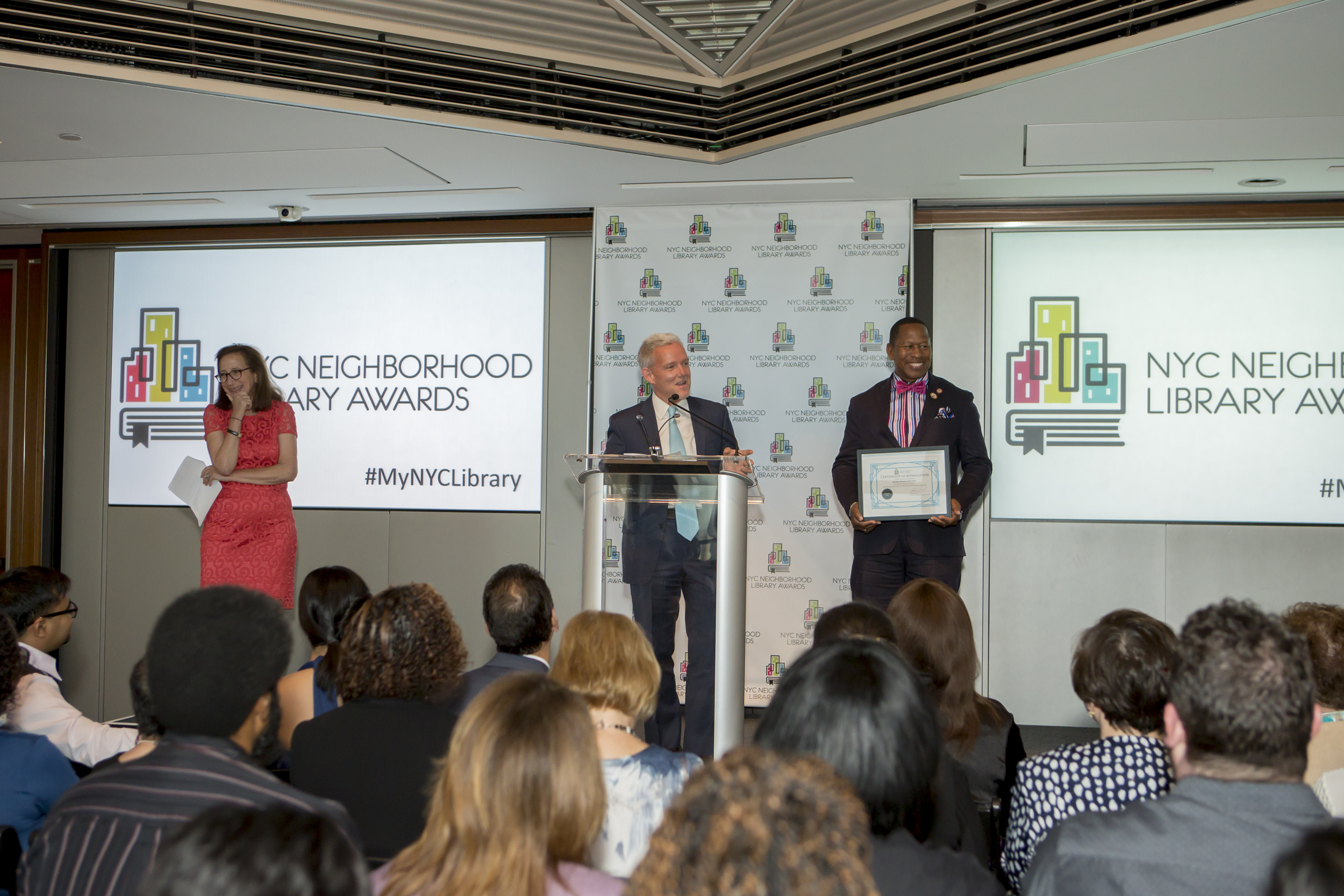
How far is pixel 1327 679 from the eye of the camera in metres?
2.34

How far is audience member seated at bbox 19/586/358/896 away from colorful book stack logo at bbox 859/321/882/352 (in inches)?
172

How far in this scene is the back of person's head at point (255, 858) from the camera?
0.84 metres

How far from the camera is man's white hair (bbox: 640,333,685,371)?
4.76m

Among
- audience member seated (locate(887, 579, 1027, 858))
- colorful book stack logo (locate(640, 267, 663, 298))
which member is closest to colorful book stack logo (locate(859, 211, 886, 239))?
colorful book stack logo (locate(640, 267, 663, 298))

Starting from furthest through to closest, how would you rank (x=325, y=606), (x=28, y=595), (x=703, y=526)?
(x=703, y=526) < (x=28, y=595) < (x=325, y=606)

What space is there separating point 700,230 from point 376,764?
416 cm

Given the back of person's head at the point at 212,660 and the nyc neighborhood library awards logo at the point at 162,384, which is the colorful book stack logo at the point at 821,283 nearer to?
the nyc neighborhood library awards logo at the point at 162,384

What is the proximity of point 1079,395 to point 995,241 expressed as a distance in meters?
0.94

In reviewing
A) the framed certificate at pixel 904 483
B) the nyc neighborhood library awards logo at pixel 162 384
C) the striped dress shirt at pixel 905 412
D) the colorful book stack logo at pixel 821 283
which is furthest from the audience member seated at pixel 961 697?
the nyc neighborhood library awards logo at pixel 162 384

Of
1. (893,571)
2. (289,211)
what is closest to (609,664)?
(893,571)

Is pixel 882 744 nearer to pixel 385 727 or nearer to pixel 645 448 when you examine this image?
pixel 385 727

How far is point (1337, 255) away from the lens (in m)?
5.34

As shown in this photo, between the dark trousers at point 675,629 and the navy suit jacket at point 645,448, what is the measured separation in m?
0.03

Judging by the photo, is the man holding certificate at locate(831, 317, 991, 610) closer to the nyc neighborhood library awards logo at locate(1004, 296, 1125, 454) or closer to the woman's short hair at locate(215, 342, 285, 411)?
the nyc neighborhood library awards logo at locate(1004, 296, 1125, 454)
